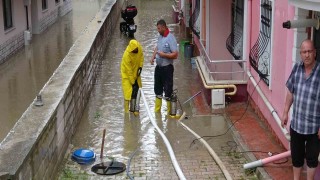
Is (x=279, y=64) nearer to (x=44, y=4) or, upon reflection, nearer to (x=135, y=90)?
(x=135, y=90)

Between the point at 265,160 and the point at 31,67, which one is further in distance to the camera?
the point at 31,67

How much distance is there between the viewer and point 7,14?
1712 centimetres

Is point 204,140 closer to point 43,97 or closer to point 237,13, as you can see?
point 43,97

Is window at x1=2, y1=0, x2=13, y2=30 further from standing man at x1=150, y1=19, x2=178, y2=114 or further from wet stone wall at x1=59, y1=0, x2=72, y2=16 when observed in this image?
standing man at x1=150, y1=19, x2=178, y2=114

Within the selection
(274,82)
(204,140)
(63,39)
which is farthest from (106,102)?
(63,39)

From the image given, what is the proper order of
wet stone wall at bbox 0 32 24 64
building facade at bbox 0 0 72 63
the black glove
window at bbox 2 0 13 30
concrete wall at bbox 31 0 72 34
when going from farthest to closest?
concrete wall at bbox 31 0 72 34
window at bbox 2 0 13 30
building facade at bbox 0 0 72 63
wet stone wall at bbox 0 32 24 64
the black glove

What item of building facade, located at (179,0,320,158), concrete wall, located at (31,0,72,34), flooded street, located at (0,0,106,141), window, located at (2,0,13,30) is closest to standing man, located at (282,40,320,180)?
building facade, located at (179,0,320,158)

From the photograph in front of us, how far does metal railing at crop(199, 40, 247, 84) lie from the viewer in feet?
34.1

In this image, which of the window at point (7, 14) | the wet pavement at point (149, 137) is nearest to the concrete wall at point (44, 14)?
the window at point (7, 14)

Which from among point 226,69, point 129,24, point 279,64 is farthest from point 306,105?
point 129,24

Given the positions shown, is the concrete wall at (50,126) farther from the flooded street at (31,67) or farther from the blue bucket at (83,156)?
the flooded street at (31,67)

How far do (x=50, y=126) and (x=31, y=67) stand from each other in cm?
883

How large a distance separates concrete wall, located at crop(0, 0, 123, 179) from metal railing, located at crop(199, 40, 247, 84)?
258 cm

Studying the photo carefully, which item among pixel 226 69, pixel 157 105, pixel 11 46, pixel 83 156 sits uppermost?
pixel 11 46
